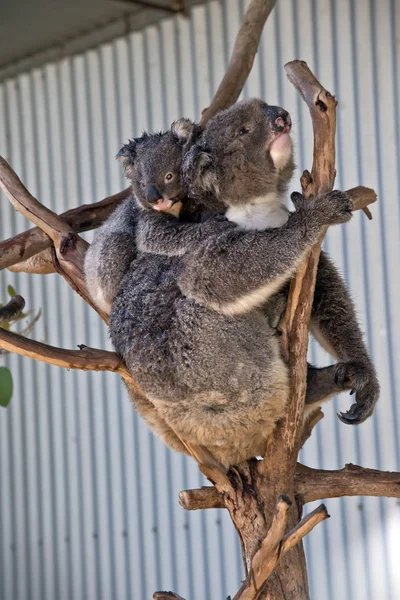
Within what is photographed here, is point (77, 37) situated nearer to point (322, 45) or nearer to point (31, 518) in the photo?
point (322, 45)

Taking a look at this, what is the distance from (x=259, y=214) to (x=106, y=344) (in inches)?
131

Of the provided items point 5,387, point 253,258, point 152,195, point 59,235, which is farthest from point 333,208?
point 5,387

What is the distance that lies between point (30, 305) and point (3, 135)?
4.22 ft

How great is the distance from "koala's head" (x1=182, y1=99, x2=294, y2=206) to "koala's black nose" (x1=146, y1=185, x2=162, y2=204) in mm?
93

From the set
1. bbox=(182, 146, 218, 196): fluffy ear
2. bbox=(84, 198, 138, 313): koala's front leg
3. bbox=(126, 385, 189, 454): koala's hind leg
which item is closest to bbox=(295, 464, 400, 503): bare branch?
bbox=(126, 385, 189, 454): koala's hind leg

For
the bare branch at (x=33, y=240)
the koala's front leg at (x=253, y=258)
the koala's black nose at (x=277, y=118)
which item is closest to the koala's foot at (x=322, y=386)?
the koala's front leg at (x=253, y=258)

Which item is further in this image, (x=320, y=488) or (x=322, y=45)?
(x=322, y=45)

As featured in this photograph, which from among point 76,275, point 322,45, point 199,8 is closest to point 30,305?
point 199,8

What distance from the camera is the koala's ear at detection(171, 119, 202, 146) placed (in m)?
2.72

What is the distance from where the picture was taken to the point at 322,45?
483 cm

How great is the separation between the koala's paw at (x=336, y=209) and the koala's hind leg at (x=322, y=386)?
0.56 meters

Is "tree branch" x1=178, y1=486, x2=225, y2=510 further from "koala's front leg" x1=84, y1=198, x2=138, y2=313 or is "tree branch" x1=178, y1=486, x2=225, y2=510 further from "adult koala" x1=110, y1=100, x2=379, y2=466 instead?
"koala's front leg" x1=84, y1=198, x2=138, y2=313

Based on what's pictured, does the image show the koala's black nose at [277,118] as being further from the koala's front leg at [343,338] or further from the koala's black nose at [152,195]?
the koala's front leg at [343,338]

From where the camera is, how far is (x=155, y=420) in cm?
272
